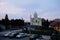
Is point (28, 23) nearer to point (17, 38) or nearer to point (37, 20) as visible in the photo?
point (37, 20)

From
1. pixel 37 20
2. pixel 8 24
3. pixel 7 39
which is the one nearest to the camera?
pixel 7 39

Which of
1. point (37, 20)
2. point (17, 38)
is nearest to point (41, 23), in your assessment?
point (37, 20)

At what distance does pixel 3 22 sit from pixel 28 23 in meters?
5.37

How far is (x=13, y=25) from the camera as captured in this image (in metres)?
27.6

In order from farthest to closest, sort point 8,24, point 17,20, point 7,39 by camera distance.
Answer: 1. point 17,20
2. point 8,24
3. point 7,39

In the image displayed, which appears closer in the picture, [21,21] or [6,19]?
[6,19]

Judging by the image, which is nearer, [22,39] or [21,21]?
[22,39]

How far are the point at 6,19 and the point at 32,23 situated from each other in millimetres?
5627

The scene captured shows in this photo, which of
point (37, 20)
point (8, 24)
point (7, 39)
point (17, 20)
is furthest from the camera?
point (37, 20)

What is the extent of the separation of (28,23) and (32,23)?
3.03ft

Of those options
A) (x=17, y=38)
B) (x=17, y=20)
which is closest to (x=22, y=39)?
(x=17, y=38)

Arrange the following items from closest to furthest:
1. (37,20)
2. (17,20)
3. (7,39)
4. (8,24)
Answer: (7,39) → (8,24) → (17,20) → (37,20)

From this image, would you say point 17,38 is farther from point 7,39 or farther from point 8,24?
point 8,24

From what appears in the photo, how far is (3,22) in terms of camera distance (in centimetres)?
2727
